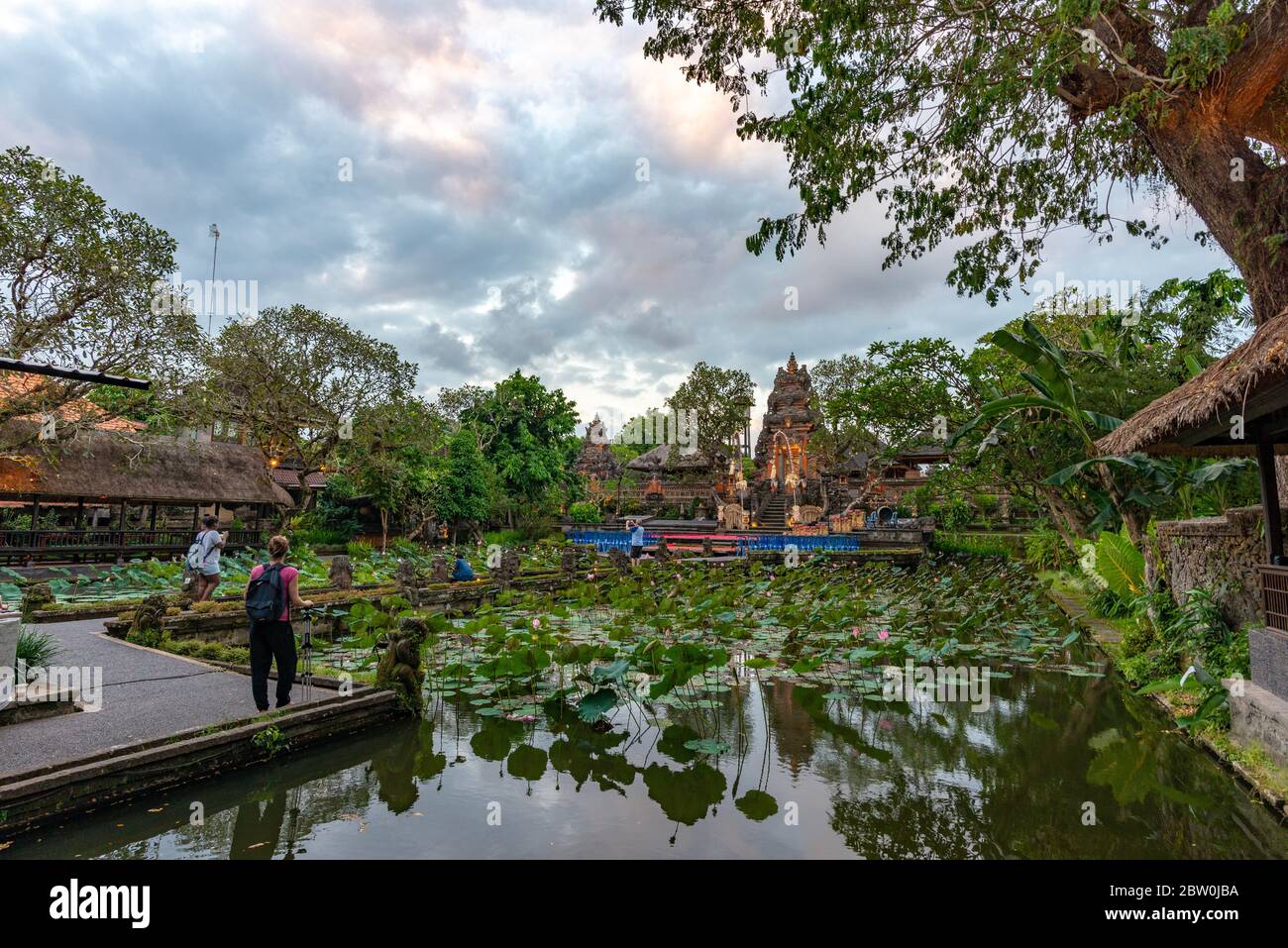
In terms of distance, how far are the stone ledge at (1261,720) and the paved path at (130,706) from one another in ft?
23.0

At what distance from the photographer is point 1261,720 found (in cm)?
424

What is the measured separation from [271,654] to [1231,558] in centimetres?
873

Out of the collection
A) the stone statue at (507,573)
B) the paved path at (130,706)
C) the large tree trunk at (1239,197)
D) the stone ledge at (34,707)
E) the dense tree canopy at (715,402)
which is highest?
the dense tree canopy at (715,402)

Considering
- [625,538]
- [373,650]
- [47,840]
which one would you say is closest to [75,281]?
[373,650]

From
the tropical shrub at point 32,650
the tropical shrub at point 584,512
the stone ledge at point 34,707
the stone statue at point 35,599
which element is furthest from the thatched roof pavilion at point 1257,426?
the tropical shrub at point 584,512

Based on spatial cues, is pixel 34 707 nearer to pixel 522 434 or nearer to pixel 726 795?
pixel 726 795

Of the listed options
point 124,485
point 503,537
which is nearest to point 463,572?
point 124,485

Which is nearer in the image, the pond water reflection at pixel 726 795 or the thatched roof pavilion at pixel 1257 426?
the pond water reflection at pixel 726 795

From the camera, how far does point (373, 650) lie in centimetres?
748

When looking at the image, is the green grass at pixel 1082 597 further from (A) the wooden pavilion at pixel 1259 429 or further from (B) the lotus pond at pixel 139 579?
(B) the lotus pond at pixel 139 579

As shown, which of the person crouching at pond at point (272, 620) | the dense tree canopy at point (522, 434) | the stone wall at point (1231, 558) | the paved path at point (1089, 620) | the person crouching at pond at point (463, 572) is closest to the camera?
the person crouching at pond at point (272, 620)

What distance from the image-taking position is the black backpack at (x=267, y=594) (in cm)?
501

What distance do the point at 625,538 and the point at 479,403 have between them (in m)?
9.84
